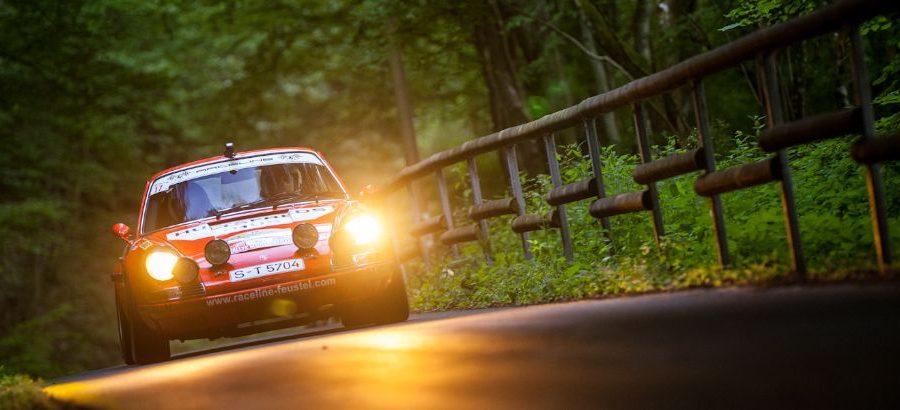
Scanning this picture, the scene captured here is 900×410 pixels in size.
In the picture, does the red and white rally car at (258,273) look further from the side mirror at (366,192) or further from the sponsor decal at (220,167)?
the sponsor decal at (220,167)

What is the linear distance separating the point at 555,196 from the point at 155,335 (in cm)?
329

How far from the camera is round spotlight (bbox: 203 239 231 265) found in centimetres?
1037

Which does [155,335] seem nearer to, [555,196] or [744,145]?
[555,196]

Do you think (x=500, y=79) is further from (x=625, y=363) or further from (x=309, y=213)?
(x=625, y=363)

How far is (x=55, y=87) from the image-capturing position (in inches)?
1147

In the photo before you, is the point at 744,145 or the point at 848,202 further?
the point at 744,145

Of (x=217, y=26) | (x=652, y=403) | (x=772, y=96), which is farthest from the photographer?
(x=217, y=26)

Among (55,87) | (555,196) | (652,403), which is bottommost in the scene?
(652,403)

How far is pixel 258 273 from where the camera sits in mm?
10344

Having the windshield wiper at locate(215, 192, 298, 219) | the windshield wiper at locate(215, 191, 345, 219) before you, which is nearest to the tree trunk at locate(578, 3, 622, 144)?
the windshield wiper at locate(215, 191, 345, 219)

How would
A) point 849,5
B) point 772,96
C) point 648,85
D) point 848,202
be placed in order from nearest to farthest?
point 849,5, point 772,96, point 848,202, point 648,85

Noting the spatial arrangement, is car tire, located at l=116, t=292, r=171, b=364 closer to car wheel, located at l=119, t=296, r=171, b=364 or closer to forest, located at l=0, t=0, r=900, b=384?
car wheel, located at l=119, t=296, r=171, b=364

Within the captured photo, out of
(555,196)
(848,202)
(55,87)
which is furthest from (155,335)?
(55,87)

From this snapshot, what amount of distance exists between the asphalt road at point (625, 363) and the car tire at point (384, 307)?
3.95 m
